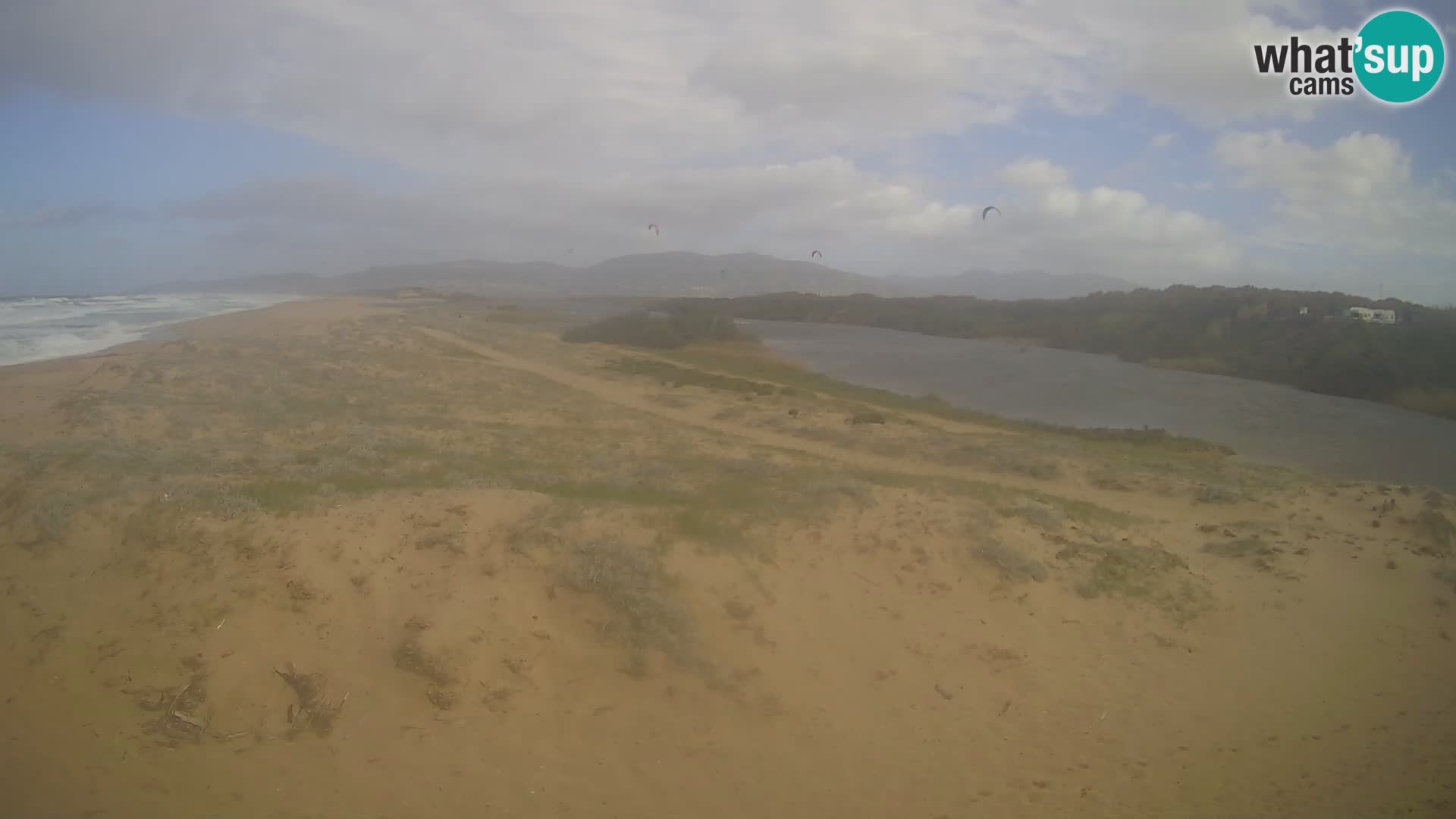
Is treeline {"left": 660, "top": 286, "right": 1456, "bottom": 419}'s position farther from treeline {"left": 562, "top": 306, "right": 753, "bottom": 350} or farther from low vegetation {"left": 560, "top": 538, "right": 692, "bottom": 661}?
low vegetation {"left": 560, "top": 538, "right": 692, "bottom": 661}

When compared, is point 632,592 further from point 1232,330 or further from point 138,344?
point 1232,330

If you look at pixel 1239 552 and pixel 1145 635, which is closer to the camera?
pixel 1145 635

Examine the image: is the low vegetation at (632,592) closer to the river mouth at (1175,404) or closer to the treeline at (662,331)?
the river mouth at (1175,404)

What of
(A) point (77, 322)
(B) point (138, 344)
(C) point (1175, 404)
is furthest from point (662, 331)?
(A) point (77, 322)

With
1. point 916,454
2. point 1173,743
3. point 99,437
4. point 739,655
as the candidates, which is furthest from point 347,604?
point 916,454

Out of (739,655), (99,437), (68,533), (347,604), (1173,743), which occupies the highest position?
(99,437)

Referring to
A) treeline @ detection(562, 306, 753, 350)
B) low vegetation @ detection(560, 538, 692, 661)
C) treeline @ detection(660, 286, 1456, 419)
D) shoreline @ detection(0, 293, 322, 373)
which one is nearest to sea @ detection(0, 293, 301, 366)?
shoreline @ detection(0, 293, 322, 373)

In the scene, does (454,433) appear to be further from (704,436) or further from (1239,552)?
(1239,552)
